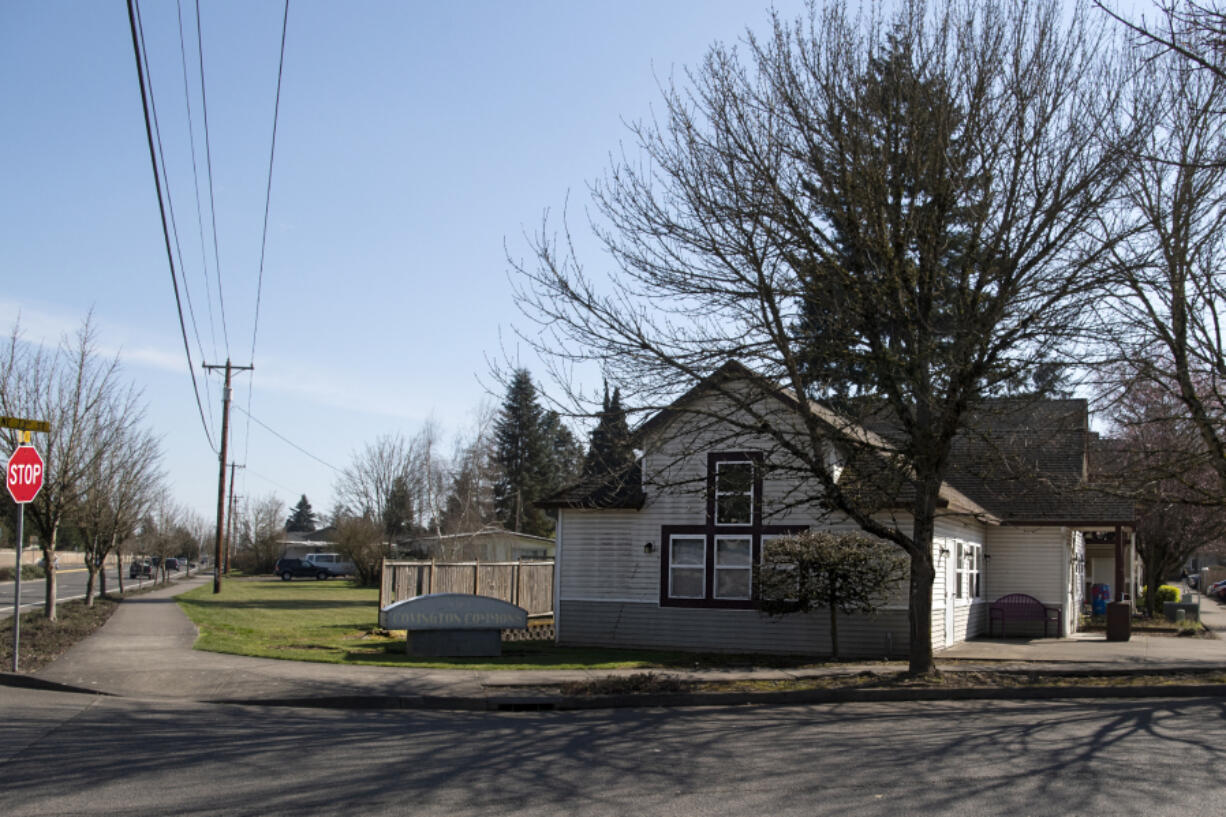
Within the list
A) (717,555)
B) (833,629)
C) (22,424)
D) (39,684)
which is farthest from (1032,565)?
(22,424)

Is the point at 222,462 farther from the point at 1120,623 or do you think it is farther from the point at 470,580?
the point at 1120,623

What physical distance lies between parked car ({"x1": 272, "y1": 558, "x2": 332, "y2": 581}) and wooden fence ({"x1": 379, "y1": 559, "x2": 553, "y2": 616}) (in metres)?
39.3

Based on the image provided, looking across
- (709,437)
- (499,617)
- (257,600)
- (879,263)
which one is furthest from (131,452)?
(879,263)

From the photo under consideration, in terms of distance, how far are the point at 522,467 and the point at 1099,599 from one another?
4079cm

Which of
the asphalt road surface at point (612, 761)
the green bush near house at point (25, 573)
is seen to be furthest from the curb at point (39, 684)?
the green bush near house at point (25, 573)

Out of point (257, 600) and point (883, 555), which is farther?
point (257, 600)

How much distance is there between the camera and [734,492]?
16.9 m

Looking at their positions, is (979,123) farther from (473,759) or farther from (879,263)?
(473,759)

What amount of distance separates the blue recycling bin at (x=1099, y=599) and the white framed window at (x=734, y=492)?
1873 cm

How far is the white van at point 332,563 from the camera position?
218 ft

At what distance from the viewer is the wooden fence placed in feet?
77.3

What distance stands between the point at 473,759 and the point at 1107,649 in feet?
53.9

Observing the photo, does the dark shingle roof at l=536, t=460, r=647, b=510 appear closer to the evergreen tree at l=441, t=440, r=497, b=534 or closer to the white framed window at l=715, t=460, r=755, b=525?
the white framed window at l=715, t=460, r=755, b=525

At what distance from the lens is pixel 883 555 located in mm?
18844
